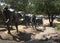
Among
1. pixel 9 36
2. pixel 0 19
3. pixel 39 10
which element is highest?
pixel 0 19

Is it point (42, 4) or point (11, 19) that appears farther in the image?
point (42, 4)

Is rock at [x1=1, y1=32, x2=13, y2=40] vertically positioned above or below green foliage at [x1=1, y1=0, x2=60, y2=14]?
above

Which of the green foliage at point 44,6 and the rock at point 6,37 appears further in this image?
the green foliage at point 44,6

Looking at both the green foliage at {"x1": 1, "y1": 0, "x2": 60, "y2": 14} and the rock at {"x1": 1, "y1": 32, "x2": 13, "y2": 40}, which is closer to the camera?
the rock at {"x1": 1, "y1": 32, "x2": 13, "y2": 40}

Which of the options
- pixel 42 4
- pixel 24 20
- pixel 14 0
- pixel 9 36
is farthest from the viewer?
pixel 42 4

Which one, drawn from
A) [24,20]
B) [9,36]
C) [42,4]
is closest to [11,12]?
[9,36]

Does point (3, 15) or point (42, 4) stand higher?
point (3, 15)

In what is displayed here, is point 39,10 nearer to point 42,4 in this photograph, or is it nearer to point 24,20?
point 42,4

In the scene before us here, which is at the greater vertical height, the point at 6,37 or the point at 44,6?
the point at 6,37

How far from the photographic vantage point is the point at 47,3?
1359 inches

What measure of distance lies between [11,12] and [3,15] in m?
0.65

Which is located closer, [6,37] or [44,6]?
[6,37]

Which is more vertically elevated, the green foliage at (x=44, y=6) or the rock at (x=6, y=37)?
the rock at (x=6, y=37)

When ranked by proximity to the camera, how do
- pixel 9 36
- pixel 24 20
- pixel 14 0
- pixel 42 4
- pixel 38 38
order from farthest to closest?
pixel 42 4
pixel 14 0
pixel 24 20
pixel 38 38
pixel 9 36
